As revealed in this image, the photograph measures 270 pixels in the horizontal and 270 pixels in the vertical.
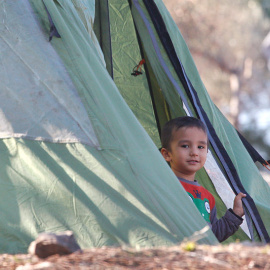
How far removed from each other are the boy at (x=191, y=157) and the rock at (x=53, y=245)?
1558 mm

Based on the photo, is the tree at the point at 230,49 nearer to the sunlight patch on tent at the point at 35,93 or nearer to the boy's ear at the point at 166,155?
the boy's ear at the point at 166,155

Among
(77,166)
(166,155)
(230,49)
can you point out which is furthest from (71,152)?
(230,49)

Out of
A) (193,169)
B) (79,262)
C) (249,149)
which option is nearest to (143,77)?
(249,149)

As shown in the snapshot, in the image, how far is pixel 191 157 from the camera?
3875 millimetres

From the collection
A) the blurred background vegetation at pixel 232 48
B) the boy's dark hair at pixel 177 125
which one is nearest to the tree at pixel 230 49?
the blurred background vegetation at pixel 232 48

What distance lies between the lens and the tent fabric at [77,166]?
302 cm

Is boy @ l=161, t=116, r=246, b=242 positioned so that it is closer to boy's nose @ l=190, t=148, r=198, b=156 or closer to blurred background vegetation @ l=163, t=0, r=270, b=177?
boy's nose @ l=190, t=148, r=198, b=156

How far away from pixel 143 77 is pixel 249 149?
44.7 inches

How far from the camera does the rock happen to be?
91.7 inches

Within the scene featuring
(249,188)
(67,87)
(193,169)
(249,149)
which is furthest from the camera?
(249,149)

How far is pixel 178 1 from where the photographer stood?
1920cm

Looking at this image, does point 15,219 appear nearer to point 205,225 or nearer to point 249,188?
point 205,225

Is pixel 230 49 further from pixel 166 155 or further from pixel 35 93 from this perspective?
pixel 35 93

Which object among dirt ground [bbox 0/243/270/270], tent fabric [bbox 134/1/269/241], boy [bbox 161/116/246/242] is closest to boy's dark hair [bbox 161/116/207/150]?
boy [bbox 161/116/246/242]
